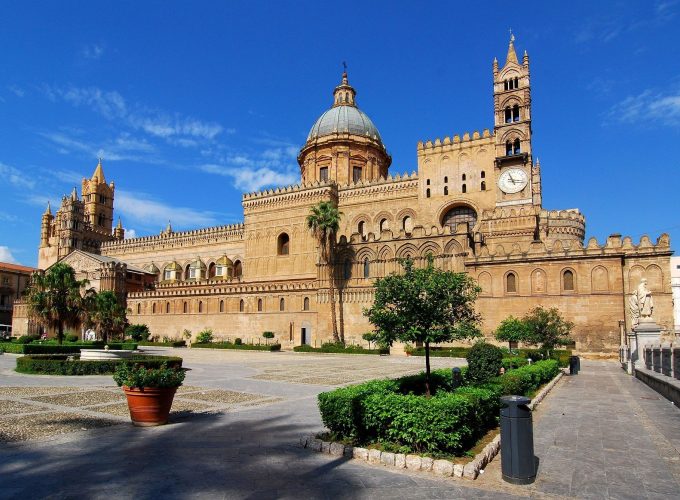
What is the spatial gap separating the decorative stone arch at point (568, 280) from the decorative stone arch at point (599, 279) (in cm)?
121

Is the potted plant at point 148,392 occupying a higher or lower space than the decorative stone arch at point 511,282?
lower

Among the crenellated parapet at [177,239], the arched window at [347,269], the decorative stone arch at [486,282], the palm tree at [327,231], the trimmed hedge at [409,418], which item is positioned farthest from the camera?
the crenellated parapet at [177,239]

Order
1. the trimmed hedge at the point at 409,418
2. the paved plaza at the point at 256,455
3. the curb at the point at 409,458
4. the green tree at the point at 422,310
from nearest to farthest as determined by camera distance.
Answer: the paved plaza at the point at 256,455, the curb at the point at 409,458, the trimmed hedge at the point at 409,418, the green tree at the point at 422,310

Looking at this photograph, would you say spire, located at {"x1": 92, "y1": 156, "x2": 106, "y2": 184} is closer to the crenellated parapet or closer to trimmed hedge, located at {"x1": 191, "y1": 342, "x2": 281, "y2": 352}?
the crenellated parapet

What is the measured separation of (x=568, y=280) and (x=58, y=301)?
119 feet

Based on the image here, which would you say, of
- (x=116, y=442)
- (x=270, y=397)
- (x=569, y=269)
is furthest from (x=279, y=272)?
(x=116, y=442)

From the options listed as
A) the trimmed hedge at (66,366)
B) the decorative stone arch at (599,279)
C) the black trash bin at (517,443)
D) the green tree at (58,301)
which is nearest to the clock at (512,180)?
the decorative stone arch at (599,279)

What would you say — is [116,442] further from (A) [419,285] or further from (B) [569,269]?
(B) [569,269]

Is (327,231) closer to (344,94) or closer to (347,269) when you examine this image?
(347,269)

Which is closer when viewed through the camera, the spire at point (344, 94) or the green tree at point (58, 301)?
the green tree at point (58, 301)

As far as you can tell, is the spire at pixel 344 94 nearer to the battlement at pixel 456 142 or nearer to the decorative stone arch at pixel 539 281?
the battlement at pixel 456 142

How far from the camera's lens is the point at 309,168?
203 feet

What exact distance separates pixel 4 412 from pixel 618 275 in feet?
124

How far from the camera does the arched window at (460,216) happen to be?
4853 centimetres
